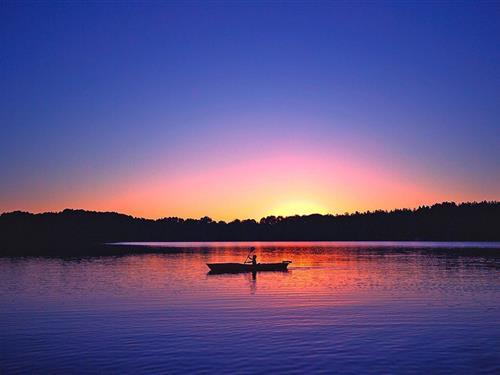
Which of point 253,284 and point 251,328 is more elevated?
point 253,284

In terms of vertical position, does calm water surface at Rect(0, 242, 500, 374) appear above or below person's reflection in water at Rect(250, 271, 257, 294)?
below

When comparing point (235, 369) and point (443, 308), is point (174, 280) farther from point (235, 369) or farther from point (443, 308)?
point (235, 369)

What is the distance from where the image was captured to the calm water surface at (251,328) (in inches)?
889

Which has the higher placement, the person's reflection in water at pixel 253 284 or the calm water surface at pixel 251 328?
the person's reflection in water at pixel 253 284

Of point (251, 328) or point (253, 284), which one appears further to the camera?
point (253, 284)

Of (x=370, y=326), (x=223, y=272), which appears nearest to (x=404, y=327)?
(x=370, y=326)

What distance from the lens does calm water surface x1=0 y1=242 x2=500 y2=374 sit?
22.6 m

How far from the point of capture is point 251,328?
3075cm

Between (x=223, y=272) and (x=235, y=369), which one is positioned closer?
(x=235, y=369)

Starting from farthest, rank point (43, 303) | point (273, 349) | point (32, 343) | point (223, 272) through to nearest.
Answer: point (223, 272), point (43, 303), point (32, 343), point (273, 349)

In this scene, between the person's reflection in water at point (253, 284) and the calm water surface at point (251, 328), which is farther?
the person's reflection in water at point (253, 284)

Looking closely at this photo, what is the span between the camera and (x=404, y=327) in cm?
3102

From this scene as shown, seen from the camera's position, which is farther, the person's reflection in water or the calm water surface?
the person's reflection in water

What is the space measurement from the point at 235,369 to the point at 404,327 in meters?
13.5
